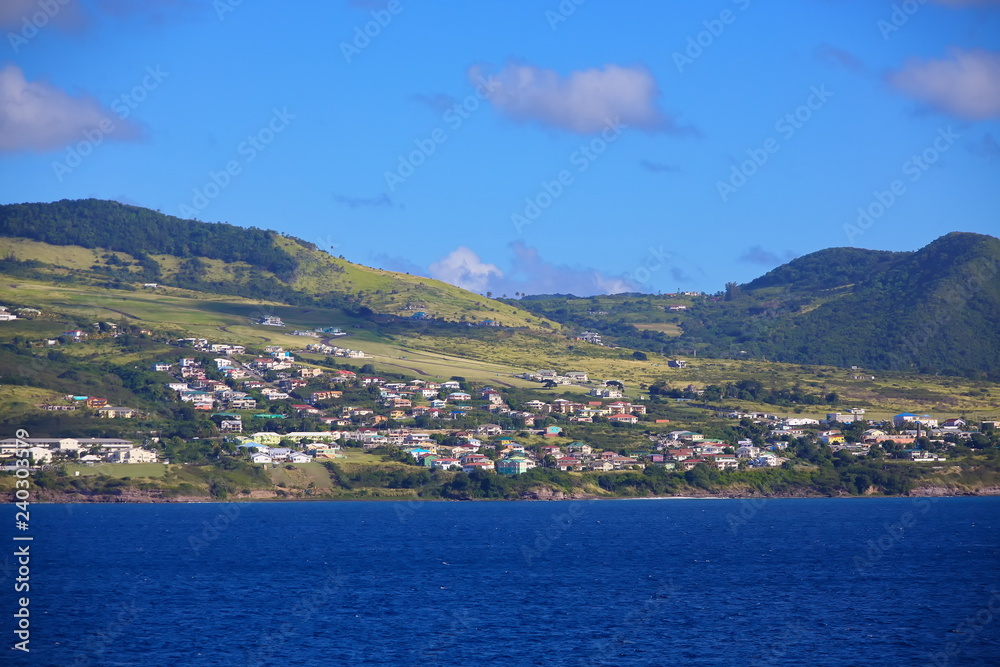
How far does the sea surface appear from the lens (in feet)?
135

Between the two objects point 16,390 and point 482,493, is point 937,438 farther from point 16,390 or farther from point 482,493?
point 16,390

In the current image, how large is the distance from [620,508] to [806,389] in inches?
2504

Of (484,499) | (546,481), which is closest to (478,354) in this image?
(546,481)

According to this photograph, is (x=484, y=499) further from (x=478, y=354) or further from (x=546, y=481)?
(x=478, y=354)

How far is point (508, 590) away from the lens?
54.7 m

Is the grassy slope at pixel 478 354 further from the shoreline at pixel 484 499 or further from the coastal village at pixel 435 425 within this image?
the shoreline at pixel 484 499

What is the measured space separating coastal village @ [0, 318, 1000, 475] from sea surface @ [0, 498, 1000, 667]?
19.1m

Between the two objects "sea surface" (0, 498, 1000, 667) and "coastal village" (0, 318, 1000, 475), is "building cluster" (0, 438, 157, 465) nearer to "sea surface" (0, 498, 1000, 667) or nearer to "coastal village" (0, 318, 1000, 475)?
"coastal village" (0, 318, 1000, 475)

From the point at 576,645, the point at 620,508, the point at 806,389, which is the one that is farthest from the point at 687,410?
the point at 576,645

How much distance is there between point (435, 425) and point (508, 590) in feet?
246

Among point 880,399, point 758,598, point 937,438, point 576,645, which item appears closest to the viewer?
point 576,645

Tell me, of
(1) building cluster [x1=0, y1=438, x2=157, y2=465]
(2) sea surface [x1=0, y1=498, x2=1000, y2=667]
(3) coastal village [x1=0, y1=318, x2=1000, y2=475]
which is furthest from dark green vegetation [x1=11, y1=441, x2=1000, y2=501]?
(2) sea surface [x1=0, y1=498, x2=1000, y2=667]

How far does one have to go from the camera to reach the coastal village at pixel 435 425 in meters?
112

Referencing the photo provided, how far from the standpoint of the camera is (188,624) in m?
45.7
